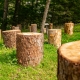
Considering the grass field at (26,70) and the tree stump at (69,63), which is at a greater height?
the tree stump at (69,63)

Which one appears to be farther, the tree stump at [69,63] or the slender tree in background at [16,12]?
the slender tree in background at [16,12]

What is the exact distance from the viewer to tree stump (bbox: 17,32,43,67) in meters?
7.77

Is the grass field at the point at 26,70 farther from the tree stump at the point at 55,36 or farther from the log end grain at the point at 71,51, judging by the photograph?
the log end grain at the point at 71,51

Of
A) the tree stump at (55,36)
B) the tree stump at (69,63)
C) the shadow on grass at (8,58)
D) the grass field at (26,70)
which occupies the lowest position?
the grass field at (26,70)

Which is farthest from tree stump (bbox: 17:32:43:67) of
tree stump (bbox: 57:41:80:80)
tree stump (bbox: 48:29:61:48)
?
tree stump (bbox: 57:41:80:80)

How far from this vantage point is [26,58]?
7.90 meters

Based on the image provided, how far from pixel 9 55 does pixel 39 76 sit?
Answer: 2.06 metres

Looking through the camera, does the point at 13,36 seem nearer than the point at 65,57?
No

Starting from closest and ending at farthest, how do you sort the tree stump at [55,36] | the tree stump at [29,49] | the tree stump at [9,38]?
1. the tree stump at [29,49]
2. the tree stump at [9,38]
3. the tree stump at [55,36]

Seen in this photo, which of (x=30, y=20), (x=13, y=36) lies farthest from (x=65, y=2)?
(x=13, y=36)

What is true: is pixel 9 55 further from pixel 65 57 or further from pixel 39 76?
pixel 65 57

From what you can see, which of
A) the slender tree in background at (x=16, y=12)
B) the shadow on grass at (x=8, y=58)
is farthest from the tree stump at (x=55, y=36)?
the slender tree in background at (x=16, y=12)

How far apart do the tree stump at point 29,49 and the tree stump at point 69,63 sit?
521 cm

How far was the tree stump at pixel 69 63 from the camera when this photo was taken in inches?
85.7
